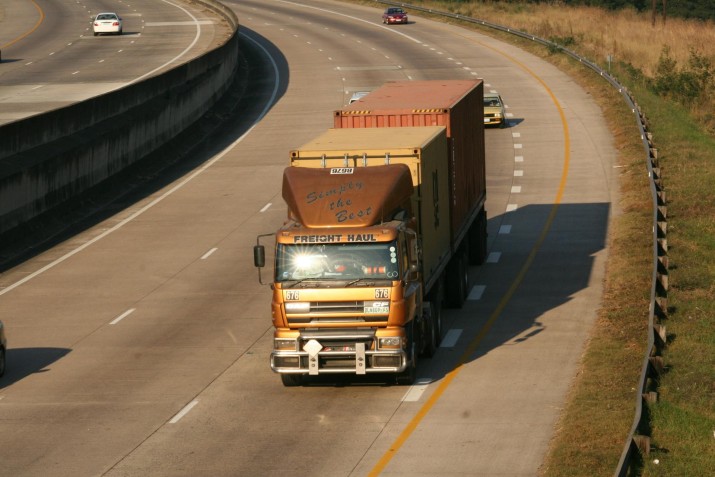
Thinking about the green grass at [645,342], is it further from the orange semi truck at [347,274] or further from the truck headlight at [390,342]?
the orange semi truck at [347,274]

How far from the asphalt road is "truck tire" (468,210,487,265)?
24.3 metres

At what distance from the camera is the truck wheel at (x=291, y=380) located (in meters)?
21.2

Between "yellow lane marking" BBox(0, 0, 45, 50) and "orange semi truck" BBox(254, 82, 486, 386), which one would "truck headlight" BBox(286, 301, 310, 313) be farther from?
"yellow lane marking" BBox(0, 0, 45, 50)

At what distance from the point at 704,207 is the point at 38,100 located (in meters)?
31.4

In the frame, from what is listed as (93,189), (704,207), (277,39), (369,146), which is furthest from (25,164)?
(277,39)

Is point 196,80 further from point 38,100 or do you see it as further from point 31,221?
point 31,221

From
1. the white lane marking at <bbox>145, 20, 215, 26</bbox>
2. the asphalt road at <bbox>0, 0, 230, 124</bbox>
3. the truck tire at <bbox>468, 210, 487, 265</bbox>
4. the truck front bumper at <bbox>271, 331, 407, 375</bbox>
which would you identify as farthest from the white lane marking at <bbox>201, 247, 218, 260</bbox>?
the white lane marking at <bbox>145, 20, 215, 26</bbox>

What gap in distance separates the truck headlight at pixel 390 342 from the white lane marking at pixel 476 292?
773 centimetres

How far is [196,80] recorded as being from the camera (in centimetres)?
5491

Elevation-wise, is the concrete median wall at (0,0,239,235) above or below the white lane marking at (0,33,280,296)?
above

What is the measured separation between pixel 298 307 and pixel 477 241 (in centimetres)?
1118

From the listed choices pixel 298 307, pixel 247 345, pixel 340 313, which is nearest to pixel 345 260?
pixel 340 313

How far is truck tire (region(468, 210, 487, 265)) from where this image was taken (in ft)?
99.9

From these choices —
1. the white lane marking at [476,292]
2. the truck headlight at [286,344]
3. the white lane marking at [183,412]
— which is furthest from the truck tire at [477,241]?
the white lane marking at [183,412]
